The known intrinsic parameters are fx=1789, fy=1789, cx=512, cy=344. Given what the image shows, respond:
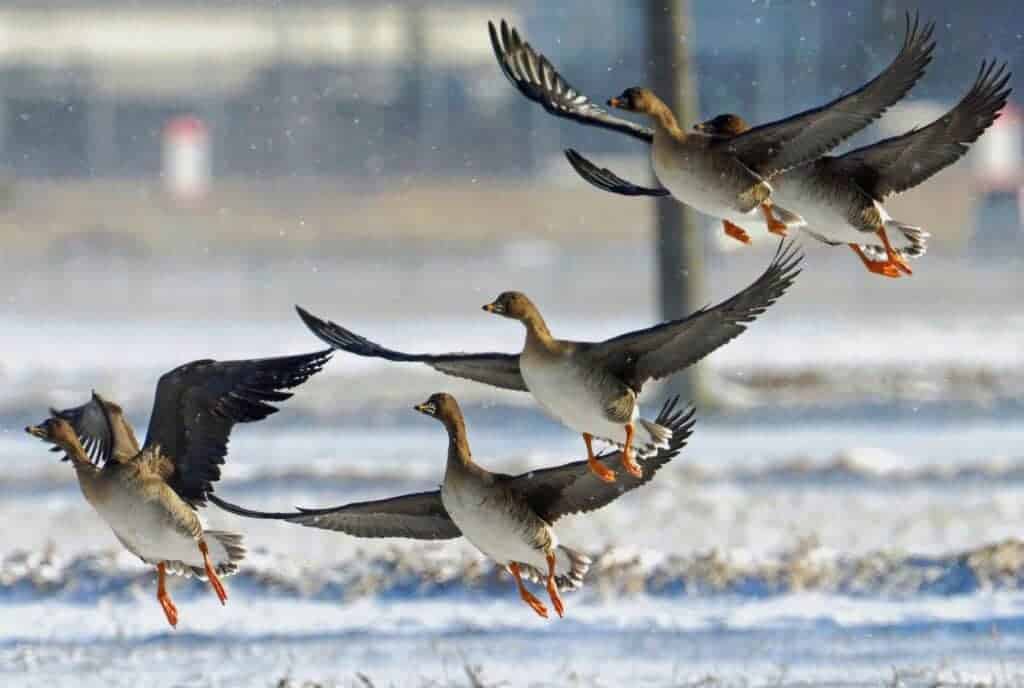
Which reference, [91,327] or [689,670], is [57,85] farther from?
[689,670]

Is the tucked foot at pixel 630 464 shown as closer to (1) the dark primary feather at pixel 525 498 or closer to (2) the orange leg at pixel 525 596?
(1) the dark primary feather at pixel 525 498

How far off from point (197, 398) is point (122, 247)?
3127cm

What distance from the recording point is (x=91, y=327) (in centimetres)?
2394

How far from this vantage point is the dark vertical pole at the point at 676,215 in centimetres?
1423

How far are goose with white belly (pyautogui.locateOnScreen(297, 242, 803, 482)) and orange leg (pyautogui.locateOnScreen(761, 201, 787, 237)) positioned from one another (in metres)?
0.03

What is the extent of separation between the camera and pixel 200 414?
3.77 m

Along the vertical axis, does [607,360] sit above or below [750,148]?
below

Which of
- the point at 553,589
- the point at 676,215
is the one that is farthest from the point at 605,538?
the point at 553,589

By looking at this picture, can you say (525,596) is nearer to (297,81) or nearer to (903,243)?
(903,243)

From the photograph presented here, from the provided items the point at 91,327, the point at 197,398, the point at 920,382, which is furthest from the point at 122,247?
the point at 197,398

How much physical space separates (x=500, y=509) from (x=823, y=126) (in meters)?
0.99

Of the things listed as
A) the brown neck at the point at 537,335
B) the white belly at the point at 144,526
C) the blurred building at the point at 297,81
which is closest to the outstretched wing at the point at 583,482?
the brown neck at the point at 537,335

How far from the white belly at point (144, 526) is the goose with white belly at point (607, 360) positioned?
0.55 meters

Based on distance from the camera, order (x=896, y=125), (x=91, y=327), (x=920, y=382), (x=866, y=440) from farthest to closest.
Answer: (x=896, y=125) → (x=91, y=327) → (x=920, y=382) → (x=866, y=440)
